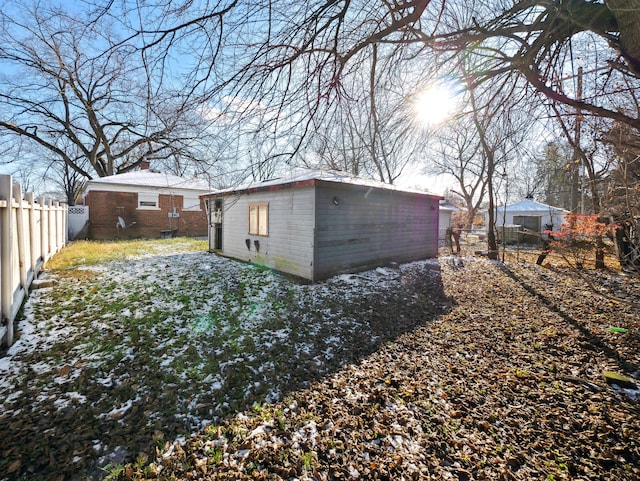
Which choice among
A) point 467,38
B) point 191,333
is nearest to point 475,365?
point 467,38

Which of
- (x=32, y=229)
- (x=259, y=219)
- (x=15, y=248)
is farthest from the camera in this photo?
(x=259, y=219)

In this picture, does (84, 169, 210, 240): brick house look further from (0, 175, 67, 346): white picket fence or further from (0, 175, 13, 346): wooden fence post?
(0, 175, 13, 346): wooden fence post

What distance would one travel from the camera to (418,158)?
15.0 ft

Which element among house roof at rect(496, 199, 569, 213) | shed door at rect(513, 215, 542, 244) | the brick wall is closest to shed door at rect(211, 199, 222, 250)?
the brick wall

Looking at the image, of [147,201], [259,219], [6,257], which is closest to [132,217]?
[147,201]

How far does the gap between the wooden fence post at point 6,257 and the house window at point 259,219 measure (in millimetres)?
5600

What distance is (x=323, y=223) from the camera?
7305 mm

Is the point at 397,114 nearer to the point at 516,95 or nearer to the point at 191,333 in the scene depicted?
the point at 516,95

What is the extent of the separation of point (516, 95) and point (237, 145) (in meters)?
4.28

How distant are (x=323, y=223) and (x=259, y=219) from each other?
268 centimetres

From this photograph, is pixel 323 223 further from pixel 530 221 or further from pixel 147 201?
pixel 530 221

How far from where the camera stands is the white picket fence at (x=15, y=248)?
11.5 feet

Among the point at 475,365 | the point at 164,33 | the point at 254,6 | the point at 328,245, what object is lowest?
the point at 475,365

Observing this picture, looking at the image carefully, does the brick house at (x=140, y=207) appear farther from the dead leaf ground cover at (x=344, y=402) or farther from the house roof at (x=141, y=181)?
the dead leaf ground cover at (x=344, y=402)
